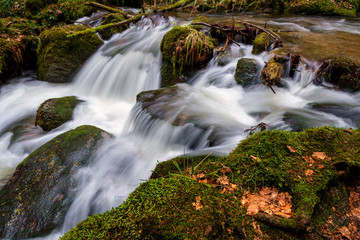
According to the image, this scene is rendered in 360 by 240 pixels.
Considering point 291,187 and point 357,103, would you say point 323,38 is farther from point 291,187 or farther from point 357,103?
point 291,187

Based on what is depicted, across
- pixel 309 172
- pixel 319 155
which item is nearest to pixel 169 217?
pixel 309 172

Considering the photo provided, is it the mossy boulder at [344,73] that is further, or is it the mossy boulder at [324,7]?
the mossy boulder at [324,7]

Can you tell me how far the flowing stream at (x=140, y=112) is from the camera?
3971 mm

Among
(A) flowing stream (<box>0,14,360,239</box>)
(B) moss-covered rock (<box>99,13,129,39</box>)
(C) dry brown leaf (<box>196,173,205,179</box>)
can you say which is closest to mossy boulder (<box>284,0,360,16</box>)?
(A) flowing stream (<box>0,14,360,239</box>)

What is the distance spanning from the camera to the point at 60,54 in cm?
799

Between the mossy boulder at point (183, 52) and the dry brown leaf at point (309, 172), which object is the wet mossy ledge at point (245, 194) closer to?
the dry brown leaf at point (309, 172)

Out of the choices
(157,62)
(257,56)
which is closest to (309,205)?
(257,56)

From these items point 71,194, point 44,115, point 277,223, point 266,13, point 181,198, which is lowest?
point 71,194

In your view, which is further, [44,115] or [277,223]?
[44,115]

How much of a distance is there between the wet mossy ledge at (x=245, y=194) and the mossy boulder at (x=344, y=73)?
12.9 ft

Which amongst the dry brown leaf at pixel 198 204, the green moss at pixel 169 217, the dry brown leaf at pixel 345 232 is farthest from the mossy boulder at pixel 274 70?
the dry brown leaf at pixel 198 204

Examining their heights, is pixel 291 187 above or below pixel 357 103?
above

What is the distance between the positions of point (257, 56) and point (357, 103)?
2.90 meters

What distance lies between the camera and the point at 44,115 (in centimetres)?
574
